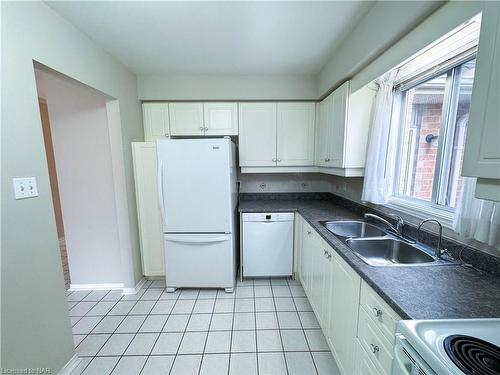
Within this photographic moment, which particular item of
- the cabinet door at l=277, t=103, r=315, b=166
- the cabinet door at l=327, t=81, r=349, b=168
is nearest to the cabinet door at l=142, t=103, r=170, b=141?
→ the cabinet door at l=277, t=103, r=315, b=166

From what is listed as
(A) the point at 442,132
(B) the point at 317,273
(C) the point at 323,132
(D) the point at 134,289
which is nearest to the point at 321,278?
(B) the point at 317,273

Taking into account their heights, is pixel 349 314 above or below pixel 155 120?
→ below

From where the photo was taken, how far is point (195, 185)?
2.08 m

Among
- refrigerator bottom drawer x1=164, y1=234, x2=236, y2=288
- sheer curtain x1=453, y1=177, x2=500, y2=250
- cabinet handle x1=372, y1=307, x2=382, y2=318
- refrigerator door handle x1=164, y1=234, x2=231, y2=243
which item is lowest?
refrigerator bottom drawer x1=164, y1=234, x2=236, y2=288

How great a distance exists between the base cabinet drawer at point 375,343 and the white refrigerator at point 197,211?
1.37 meters

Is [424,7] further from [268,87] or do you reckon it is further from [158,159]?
[158,159]

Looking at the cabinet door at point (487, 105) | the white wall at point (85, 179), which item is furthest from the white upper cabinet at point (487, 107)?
the white wall at point (85, 179)

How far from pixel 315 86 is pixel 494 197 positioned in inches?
88.0

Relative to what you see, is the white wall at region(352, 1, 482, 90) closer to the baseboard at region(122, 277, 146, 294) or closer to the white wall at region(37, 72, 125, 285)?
the white wall at region(37, 72, 125, 285)

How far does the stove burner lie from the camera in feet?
1.80

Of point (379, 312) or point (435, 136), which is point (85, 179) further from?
point (435, 136)

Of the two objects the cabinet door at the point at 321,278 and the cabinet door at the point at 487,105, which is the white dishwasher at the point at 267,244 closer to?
the cabinet door at the point at 321,278

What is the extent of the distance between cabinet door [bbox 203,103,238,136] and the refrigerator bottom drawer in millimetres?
1277

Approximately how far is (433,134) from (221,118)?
80.8 inches
